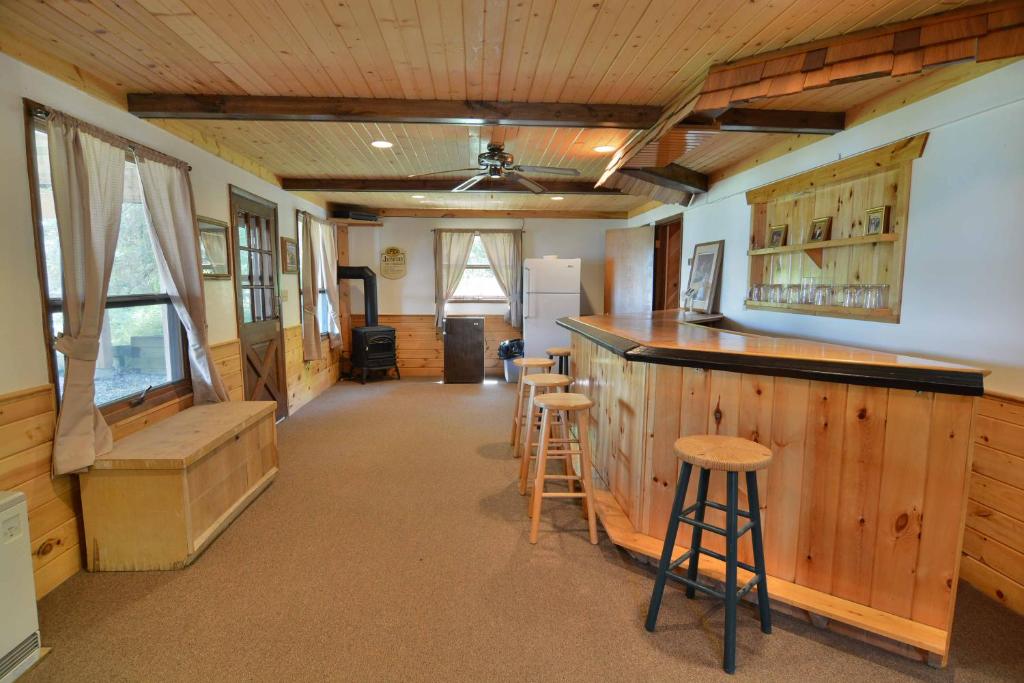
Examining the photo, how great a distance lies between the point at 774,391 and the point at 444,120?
2.27m

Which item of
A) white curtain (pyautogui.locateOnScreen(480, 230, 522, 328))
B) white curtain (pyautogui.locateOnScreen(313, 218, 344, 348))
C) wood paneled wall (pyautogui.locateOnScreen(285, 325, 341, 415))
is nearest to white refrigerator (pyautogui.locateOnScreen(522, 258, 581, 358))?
white curtain (pyautogui.locateOnScreen(480, 230, 522, 328))

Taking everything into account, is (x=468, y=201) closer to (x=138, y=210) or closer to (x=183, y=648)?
(x=138, y=210)

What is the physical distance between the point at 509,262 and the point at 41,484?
5714mm

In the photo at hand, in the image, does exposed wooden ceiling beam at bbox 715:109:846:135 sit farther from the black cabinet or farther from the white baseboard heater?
the black cabinet

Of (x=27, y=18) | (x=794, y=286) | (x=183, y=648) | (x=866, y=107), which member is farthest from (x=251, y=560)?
(x=866, y=107)

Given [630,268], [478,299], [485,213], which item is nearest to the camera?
[630,268]

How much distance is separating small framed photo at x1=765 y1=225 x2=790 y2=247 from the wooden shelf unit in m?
0.03

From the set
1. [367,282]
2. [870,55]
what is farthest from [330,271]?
[870,55]

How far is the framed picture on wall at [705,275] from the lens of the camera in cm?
451

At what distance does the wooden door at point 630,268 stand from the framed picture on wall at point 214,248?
4.30 metres

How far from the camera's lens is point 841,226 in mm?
3123

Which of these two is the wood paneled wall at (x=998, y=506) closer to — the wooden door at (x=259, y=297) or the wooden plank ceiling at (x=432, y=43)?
the wooden plank ceiling at (x=432, y=43)

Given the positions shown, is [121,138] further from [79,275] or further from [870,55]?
[870,55]

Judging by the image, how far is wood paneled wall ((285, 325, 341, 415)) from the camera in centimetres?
515
